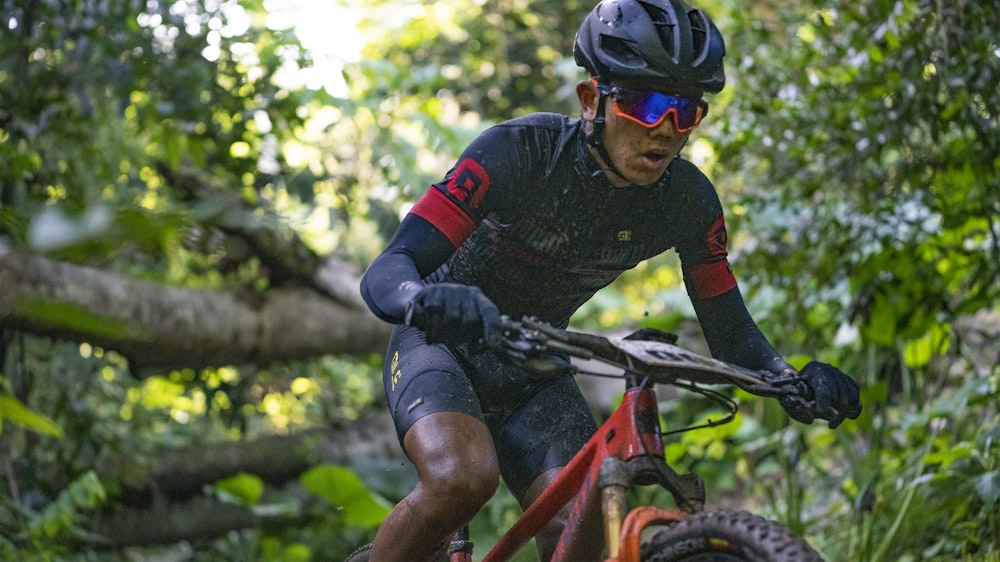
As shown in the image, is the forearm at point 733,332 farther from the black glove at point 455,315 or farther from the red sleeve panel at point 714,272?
the black glove at point 455,315

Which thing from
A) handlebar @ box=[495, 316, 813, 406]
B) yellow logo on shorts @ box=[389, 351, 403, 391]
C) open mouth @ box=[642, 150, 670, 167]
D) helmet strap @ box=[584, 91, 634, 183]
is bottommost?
yellow logo on shorts @ box=[389, 351, 403, 391]

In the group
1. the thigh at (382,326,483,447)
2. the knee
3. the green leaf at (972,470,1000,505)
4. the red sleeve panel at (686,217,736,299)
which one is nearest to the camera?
the knee

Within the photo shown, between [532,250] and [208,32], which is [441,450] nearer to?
[532,250]

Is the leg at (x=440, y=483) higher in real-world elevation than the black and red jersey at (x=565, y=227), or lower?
lower

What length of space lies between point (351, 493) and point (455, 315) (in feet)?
14.1

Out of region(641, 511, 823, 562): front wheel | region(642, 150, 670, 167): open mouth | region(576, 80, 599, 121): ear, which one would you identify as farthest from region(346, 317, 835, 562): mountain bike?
region(576, 80, 599, 121): ear

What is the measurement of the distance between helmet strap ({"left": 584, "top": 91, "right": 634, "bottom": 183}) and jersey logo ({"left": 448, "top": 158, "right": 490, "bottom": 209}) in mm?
338

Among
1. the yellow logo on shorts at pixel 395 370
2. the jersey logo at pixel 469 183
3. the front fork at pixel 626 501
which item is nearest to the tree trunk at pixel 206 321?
the yellow logo on shorts at pixel 395 370

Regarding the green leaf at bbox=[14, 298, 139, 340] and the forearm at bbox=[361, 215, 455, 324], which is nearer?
the green leaf at bbox=[14, 298, 139, 340]

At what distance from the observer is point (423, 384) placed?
3053 millimetres

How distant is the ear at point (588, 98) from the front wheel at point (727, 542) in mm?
1266

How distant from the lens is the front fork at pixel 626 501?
8.19 ft

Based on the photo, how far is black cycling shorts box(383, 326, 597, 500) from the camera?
124 inches

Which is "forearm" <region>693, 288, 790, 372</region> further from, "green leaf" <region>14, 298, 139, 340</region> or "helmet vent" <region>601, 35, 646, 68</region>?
"green leaf" <region>14, 298, 139, 340</region>
